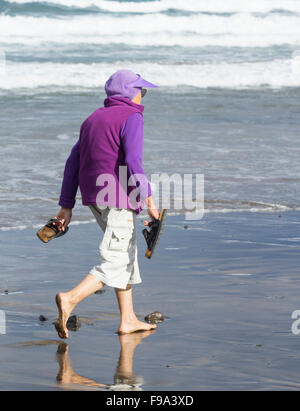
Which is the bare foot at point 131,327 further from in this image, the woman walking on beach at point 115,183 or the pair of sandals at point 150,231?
the pair of sandals at point 150,231

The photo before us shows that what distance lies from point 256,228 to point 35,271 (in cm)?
249

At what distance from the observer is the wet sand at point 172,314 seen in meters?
3.95

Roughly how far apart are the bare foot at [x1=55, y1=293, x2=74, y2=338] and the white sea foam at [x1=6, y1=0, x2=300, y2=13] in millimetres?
45804

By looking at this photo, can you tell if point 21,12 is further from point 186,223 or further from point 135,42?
point 186,223

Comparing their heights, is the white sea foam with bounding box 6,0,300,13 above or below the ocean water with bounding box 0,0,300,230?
above

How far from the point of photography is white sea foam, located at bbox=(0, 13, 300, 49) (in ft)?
127

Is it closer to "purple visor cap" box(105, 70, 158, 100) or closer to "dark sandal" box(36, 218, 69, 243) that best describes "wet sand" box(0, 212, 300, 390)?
"dark sandal" box(36, 218, 69, 243)

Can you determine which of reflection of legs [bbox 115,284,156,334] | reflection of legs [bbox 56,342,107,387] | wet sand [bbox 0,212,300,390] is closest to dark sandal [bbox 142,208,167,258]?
reflection of legs [bbox 115,284,156,334]

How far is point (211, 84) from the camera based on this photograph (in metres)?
22.3

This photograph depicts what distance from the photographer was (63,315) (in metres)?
4.50

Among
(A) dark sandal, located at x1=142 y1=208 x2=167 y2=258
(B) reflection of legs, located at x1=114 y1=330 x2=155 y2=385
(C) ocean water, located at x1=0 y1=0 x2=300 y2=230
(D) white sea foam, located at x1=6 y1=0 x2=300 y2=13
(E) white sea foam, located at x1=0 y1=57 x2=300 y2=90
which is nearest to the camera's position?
(B) reflection of legs, located at x1=114 y1=330 x2=155 y2=385

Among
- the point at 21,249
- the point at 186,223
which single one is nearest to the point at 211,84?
the point at 186,223

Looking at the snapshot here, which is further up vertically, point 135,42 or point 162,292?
point 135,42

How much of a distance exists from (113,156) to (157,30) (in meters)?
43.3
